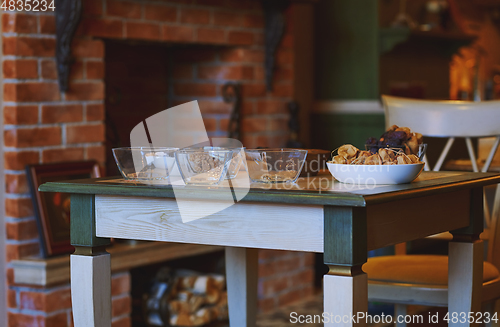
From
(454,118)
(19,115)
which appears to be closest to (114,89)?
(19,115)

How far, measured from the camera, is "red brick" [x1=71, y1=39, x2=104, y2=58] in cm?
221

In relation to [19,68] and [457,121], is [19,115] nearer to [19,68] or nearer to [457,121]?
[19,68]

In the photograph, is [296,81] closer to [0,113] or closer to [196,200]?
[0,113]

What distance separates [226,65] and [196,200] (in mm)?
1782

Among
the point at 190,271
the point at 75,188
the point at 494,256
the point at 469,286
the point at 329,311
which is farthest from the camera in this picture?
the point at 190,271

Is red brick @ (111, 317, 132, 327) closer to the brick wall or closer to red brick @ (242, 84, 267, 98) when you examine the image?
the brick wall

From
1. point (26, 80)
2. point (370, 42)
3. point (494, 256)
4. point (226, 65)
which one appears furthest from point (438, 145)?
point (26, 80)

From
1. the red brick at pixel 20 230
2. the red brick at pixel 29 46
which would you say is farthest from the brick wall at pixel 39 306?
the red brick at pixel 29 46

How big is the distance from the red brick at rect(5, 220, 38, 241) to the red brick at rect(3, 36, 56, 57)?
0.52 metres

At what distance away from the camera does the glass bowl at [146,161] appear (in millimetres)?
1326

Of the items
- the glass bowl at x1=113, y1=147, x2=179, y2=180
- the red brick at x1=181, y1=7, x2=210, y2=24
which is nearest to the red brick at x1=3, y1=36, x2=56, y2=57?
the red brick at x1=181, y1=7, x2=210, y2=24

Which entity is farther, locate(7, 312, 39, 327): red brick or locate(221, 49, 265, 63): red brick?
locate(221, 49, 265, 63): red brick

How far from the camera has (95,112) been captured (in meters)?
2.30

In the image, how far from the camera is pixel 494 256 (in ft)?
6.20
